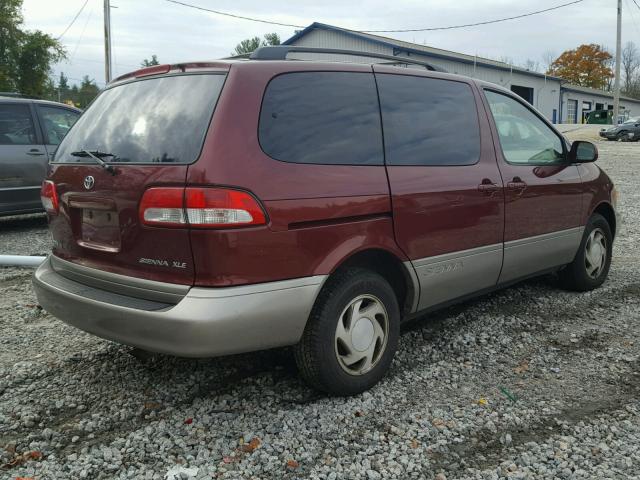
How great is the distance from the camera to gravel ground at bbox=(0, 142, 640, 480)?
8.81ft

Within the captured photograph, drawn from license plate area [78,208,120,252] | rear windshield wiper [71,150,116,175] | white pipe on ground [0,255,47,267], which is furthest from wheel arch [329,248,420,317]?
white pipe on ground [0,255,47,267]

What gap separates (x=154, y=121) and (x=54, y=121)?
21.7 feet

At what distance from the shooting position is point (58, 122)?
8820 mm

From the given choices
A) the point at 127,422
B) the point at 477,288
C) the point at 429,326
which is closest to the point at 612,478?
the point at 477,288

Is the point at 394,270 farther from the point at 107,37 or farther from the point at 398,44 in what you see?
the point at 398,44

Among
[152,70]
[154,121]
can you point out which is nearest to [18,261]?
[152,70]

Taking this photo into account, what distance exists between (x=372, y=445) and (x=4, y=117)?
749 centimetres

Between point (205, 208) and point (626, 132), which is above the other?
point (205, 208)

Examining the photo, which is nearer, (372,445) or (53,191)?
(372,445)

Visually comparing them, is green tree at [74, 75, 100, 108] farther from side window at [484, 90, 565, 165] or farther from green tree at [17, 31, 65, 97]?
side window at [484, 90, 565, 165]

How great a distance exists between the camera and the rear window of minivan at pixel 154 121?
2826mm

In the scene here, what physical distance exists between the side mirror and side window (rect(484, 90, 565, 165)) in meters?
0.08

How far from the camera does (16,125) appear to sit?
8.32 meters

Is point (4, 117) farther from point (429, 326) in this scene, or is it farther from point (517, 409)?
point (517, 409)
